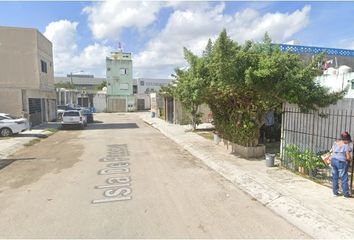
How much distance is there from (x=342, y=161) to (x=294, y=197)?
1.29 m

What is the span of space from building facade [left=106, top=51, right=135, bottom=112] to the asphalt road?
4372 cm

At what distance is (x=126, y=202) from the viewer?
6.21 m

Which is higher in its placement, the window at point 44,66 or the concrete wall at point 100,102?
the window at point 44,66

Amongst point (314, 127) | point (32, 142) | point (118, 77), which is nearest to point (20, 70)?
point (32, 142)

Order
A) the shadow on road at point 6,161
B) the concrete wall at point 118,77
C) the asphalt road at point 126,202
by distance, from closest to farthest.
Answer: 1. the asphalt road at point 126,202
2. the shadow on road at point 6,161
3. the concrete wall at point 118,77

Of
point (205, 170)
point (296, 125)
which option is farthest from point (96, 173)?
point (296, 125)

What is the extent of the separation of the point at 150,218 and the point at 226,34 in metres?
5.72

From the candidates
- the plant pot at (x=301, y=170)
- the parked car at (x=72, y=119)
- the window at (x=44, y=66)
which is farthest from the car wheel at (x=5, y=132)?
the plant pot at (x=301, y=170)

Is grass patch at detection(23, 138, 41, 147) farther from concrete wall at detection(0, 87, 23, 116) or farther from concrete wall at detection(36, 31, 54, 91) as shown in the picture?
concrete wall at detection(36, 31, 54, 91)

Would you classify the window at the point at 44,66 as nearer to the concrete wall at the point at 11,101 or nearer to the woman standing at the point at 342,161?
the concrete wall at the point at 11,101

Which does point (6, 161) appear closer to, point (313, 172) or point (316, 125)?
point (313, 172)

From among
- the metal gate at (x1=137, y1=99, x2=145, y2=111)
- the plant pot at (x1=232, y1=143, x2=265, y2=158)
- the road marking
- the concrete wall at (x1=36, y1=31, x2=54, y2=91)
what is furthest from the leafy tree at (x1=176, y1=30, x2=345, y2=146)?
the metal gate at (x1=137, y1=99, x2=145, y2=111)

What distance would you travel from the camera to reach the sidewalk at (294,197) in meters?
4.92

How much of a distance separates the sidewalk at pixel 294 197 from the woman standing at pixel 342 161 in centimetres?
26
